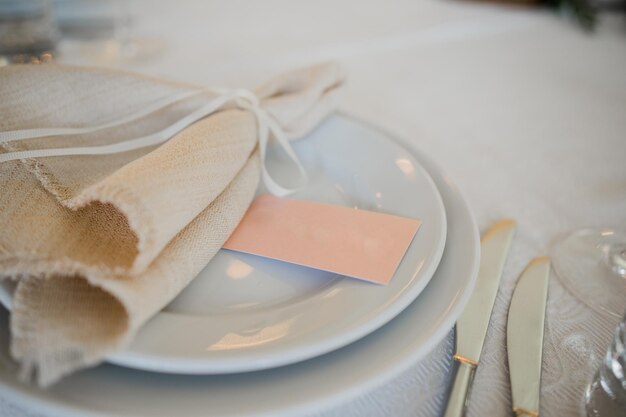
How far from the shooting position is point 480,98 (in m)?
0.66

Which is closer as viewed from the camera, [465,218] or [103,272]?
[103,272]

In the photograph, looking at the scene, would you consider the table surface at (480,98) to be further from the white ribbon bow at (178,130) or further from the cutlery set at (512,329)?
the white ribbon bow at (178,130)

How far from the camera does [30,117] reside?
368 mm

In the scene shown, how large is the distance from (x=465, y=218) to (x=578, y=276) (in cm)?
10

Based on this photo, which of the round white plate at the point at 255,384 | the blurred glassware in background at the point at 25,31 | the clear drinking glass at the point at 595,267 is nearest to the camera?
the round white plate at the point at 255,384

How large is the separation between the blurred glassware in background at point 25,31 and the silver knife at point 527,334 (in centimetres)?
65

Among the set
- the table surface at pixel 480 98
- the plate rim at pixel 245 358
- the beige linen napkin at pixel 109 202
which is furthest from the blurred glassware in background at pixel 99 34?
the plate rim at pixel 245 358

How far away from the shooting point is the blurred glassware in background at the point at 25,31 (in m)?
0.64

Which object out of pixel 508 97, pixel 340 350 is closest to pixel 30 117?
pixel 340 350

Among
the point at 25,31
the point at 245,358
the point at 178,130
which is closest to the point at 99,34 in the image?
the point at 25,31

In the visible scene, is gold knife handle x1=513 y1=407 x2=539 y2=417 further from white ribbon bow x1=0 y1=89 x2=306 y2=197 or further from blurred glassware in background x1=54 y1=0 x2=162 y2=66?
blurred glassware in background x1=54 y1=0 x2=162 y2=66

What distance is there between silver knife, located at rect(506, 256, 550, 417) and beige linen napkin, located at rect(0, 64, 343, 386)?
195 millimetres

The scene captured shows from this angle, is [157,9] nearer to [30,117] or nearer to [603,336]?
[30,117]

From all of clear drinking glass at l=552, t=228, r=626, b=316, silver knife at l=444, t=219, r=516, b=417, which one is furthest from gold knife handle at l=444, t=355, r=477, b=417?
clear drinking glass at l=552, t=228, r=626, b=316
